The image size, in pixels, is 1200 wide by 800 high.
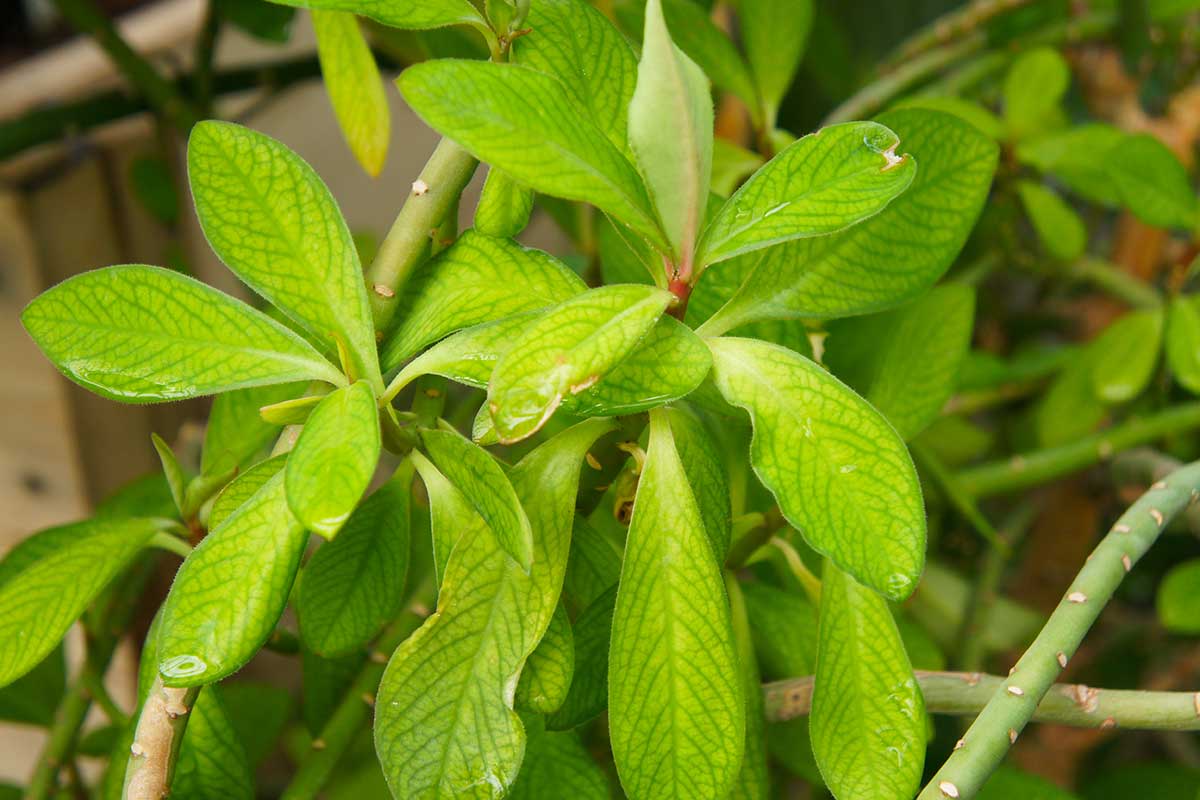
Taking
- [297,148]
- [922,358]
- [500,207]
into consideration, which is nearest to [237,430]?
[500,207]

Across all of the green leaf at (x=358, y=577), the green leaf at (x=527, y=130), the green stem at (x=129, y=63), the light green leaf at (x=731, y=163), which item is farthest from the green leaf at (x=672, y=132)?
the green stem at (x=129, y=63)

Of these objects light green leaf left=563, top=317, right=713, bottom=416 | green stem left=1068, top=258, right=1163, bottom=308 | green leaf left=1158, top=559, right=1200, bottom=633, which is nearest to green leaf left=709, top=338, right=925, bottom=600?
light green leaf left=563, top=317, right=713, bottom=416

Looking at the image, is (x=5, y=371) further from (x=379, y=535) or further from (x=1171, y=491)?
(x=1171, y=491)

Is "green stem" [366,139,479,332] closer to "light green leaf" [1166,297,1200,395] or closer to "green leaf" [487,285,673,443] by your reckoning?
"green leaf" [487,285,673,443]

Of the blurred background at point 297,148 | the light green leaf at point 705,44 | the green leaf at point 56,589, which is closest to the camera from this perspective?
the green leaf at point 56,589

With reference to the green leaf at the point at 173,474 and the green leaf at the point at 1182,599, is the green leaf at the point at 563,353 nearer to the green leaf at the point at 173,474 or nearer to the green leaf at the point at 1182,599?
the green leaf at the point at 173,474

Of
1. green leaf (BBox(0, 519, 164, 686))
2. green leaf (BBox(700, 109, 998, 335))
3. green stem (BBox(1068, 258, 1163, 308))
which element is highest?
green leaf (BBox(700, 109, 998, 335))

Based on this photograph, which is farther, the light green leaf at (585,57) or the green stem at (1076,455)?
the green stem at (1076,455)
